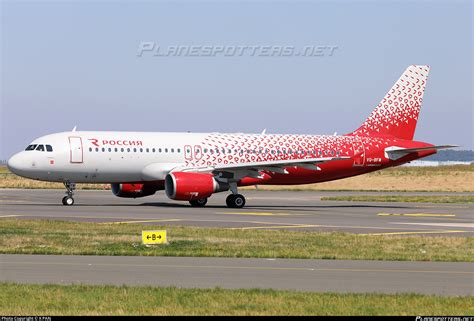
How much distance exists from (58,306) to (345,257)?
32.7ft

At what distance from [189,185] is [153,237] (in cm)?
2025

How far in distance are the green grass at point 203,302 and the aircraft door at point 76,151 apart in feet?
98.8

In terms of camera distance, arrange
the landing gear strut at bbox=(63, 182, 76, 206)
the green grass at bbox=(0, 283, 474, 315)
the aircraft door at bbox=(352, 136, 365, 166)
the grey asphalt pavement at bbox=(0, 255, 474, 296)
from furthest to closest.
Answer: the aircraft door at bbox=(352, 136, 365, 166) < the landing gear strut at bbox=(63, 182, 76, 206) < the grey asphalt pavement at bbox=(0, 255, 474, 296) < the green grass at bbox=(0, 283, 474, 315)

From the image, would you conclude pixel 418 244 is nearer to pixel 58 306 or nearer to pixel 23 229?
pixel 23 229

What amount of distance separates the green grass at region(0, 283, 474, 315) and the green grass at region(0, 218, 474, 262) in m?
6.65

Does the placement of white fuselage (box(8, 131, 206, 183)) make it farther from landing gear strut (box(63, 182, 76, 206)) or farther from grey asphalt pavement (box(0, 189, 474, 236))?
grey asphalt pavement (box(0, 189, 474, 236))

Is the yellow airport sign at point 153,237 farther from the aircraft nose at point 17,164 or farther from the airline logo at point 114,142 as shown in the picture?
the airline logo at point 114,142

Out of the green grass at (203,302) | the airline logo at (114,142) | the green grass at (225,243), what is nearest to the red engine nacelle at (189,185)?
the airline logo at (114,142)

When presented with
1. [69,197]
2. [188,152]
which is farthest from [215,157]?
[69,197]

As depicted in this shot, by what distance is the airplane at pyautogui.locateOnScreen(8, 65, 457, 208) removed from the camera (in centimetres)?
4697

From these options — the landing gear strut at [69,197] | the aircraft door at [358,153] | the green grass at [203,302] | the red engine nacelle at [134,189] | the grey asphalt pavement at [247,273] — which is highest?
the aircraft door at [358,153]

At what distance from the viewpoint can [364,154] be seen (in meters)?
54.3

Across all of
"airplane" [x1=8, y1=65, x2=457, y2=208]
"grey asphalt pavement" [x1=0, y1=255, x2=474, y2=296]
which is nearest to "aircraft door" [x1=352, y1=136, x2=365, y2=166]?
"airplane" [x1=8, y1=65, x2=457, y2=208]

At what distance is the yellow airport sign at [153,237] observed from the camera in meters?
25.5
